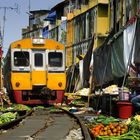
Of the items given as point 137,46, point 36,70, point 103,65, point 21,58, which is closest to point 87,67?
point 103,65

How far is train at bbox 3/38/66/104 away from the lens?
78.8 feet

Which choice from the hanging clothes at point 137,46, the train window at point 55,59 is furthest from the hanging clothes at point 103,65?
the hanging clothes at point 137,46

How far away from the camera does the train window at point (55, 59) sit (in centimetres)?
2447

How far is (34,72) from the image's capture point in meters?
24.3

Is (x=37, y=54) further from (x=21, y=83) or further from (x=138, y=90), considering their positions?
(x=138, y=90)

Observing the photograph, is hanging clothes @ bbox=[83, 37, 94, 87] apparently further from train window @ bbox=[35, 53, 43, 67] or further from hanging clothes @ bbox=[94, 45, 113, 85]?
train window @ bbox=[35, 53, 43, 67]

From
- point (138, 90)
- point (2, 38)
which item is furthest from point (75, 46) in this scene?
point (138, 90)

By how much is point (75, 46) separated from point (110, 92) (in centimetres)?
3151

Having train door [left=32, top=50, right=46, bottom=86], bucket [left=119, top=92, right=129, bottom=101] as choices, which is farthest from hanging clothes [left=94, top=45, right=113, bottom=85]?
bucket [left=119, top=92, right=129, bottom=101]

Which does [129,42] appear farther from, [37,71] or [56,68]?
[37,71]

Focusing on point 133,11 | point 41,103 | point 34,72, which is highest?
point 133,11

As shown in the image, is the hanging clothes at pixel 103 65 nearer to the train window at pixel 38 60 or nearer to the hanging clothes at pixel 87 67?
the hanging clothes at pixel 87 67

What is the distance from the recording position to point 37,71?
24.2 m

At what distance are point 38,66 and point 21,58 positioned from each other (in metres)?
0.87
